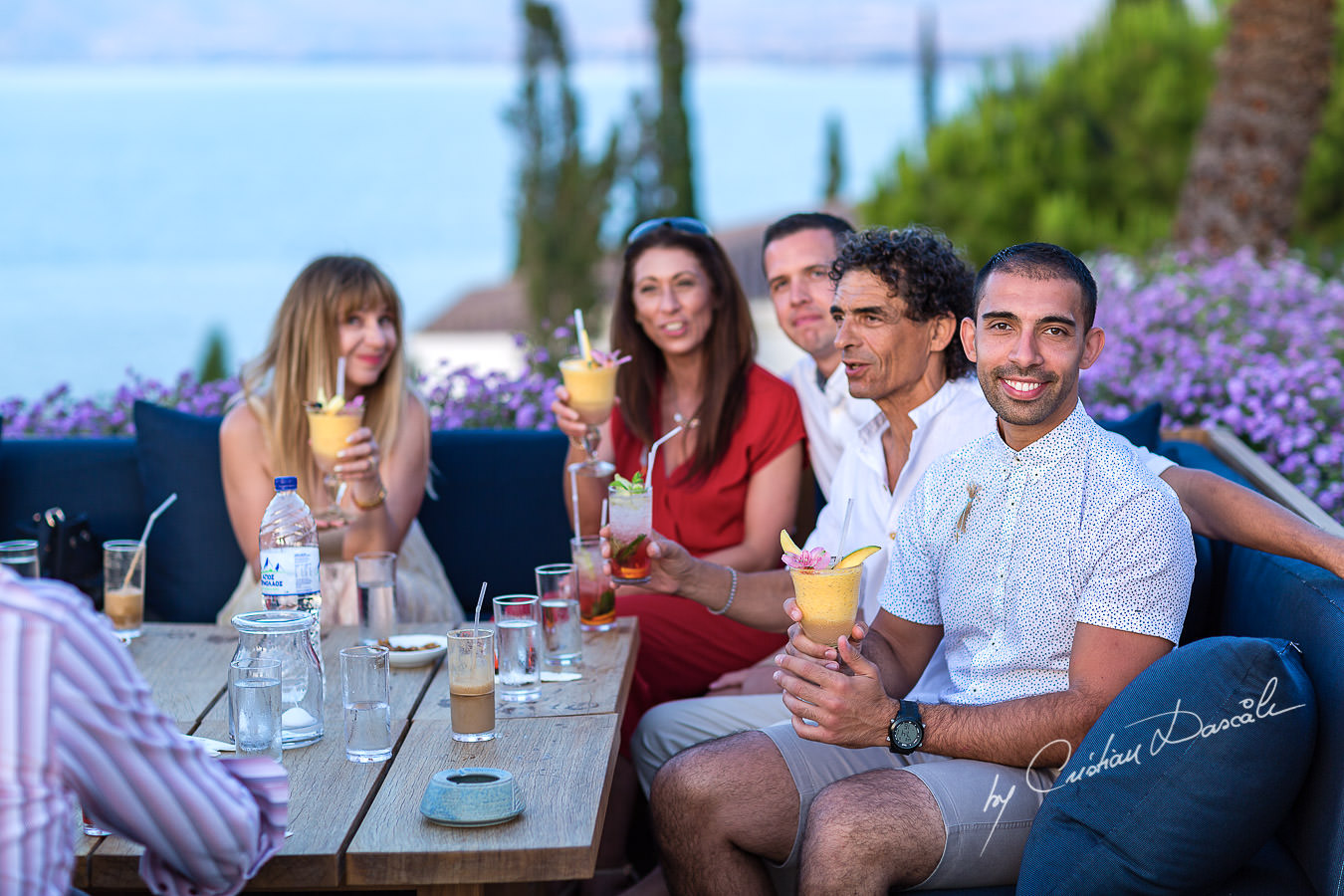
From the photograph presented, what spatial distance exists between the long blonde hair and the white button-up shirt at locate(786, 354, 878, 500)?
124 cm

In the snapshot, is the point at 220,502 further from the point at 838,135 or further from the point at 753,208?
the point at 838,135

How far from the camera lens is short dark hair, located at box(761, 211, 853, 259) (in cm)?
407

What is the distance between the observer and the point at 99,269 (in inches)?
963

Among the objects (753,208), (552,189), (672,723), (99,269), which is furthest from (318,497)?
(99,269)

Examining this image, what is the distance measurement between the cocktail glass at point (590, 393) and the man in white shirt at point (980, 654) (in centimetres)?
103

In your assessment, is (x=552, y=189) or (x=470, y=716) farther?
(x=552, y=189)

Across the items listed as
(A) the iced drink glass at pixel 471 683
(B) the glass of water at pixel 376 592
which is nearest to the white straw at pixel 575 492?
(B) the glass of water at pixel 376 592

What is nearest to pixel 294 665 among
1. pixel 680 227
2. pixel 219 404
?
pixel 680 227

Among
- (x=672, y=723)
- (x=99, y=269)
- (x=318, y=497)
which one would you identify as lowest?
(x=672, y=723)

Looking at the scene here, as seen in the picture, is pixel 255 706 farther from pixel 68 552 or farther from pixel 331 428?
pixel 68 552

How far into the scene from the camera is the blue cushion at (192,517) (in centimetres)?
425

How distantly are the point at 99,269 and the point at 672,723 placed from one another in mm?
24210

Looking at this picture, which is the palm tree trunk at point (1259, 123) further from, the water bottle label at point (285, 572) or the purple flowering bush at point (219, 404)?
the water bottle label at point (285, 572)

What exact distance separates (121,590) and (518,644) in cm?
114
